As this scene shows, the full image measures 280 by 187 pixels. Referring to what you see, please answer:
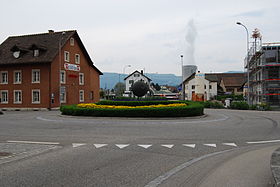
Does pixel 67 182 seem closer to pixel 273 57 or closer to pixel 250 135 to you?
pixel 250 135

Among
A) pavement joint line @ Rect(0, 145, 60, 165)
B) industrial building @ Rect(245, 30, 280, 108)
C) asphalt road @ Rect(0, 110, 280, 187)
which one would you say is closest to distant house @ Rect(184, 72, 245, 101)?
industrial building @ Rect(245, 30, 280, 108)

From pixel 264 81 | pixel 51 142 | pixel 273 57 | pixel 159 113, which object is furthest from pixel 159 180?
pixel 273 57

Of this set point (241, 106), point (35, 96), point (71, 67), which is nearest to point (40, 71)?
point (35, 96)

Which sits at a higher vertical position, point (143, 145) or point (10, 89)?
point (10, 89)

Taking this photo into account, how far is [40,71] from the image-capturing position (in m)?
36.7

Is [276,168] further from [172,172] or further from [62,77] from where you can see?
[62,77]

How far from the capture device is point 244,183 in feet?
17.6

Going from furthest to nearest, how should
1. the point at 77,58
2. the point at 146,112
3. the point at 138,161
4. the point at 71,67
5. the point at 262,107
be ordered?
the point at 77,58 < the point at 71,67 < the point at 262,107 < the point at 146,112 < the point at 138,161

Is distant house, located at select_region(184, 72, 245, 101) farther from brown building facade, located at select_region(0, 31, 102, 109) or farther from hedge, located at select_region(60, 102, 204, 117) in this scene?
hedge, located at select_region(60, 102, 204, 117)

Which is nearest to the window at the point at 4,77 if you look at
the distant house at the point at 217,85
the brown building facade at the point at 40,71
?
the brown building facade at the point at 40,71

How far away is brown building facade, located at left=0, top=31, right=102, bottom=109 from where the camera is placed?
36344 mm

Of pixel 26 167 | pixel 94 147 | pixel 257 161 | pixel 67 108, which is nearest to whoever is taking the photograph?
pixel 26 167

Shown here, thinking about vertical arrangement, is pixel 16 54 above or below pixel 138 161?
above

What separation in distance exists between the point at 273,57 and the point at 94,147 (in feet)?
115
